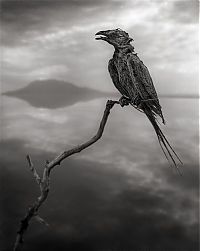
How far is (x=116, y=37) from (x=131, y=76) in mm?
538

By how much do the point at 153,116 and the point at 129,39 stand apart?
1020 mm

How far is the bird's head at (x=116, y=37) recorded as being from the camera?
3.78 metres

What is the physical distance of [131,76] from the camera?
369cm

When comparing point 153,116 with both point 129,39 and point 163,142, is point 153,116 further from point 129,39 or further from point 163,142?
point 129,39

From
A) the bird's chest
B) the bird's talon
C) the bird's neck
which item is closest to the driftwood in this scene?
the bird's talon

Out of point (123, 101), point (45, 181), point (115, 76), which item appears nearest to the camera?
point (45, 181)

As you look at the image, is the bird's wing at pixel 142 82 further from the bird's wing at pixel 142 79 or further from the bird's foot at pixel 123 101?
the bird's foot at pixel 123 101

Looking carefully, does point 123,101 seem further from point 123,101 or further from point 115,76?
point 115,76

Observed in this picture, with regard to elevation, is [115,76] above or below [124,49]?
below

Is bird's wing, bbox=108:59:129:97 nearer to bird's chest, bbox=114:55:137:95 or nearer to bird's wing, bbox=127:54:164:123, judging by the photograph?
bird's chest, bbox=114:55:137:95

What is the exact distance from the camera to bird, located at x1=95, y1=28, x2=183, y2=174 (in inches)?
145

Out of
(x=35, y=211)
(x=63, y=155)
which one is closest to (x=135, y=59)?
(x=63, y=155)

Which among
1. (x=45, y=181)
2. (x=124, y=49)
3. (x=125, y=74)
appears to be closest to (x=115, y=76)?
(x=125, y=74)

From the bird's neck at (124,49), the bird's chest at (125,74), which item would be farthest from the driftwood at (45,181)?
the bird's neck at (124,49)
